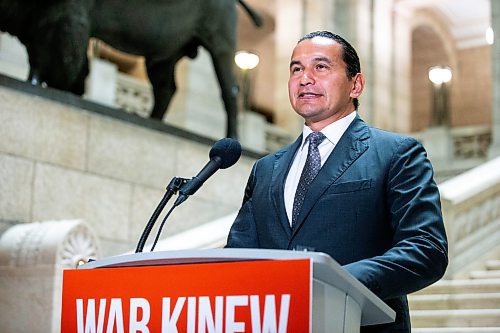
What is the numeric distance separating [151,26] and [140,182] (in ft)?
6.06

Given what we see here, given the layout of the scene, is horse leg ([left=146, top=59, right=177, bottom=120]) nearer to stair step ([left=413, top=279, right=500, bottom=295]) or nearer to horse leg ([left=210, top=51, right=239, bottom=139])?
horse leg ([left=210, top=51, right=239, bottom=139])

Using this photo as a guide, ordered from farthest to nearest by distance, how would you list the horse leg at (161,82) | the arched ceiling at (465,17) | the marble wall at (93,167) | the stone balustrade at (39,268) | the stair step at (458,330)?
the arched ceiling at (465,17), the horse leg at (161,82), the marble wall at (93,167), the stair step at (458,330), the stone balustrade at (39,268)

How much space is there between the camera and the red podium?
7.42 feet

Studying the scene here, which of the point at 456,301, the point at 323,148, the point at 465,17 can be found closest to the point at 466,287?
the point at 456,301

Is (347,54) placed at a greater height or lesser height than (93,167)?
lesser

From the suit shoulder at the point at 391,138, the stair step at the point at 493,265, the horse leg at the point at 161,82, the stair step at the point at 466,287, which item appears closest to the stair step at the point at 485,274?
the stair step at the point at 493,265

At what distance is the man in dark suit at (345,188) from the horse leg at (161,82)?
26.1 ft

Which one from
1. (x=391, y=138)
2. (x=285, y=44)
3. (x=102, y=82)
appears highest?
(x=285, y=44)

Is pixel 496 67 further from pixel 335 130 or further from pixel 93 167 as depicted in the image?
pixel 335 130

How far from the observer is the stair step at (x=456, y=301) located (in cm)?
844

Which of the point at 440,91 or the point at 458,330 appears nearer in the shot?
the point at 458,330

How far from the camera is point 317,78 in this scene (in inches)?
118

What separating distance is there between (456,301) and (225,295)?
21.8 feet

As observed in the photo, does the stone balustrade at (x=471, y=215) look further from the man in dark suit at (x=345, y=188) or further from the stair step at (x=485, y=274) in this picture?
the man in dark suit at (x=345, y=188)
